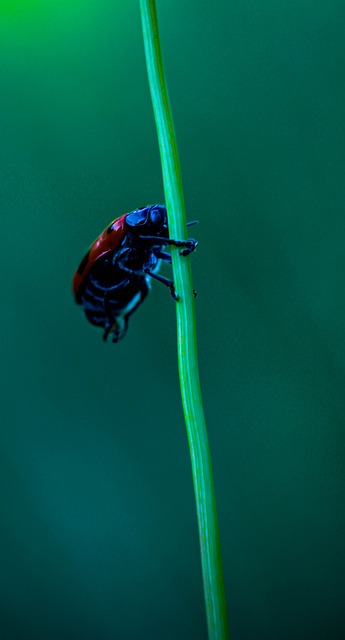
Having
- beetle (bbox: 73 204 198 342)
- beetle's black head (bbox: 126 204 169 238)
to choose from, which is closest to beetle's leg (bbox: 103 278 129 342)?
beetle (bbox: 73 204 198 342)

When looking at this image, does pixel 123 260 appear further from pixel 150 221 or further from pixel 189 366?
pixel 189 366

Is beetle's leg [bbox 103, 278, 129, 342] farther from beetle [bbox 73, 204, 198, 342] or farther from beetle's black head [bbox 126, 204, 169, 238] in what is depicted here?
beetle's black head [bbox 126, 204, 169, 238]

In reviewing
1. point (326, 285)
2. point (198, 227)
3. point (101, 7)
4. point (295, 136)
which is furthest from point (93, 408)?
point (101, 7)

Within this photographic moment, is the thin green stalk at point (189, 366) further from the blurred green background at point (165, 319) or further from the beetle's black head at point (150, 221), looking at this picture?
the blurred green background at point (165, 319)

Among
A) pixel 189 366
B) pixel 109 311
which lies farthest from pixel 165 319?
pixel 189 366

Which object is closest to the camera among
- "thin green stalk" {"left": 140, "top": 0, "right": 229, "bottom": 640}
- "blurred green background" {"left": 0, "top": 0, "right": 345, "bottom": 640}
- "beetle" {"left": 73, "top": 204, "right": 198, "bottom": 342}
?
"thin green stalk" {"left": 140, "top": 0, "right": 229, "bottom": 640}

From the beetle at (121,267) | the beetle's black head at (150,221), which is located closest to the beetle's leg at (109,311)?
the beetle at (121,267)

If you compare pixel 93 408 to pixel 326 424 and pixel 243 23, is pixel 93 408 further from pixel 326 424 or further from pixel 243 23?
pixel 243 23
